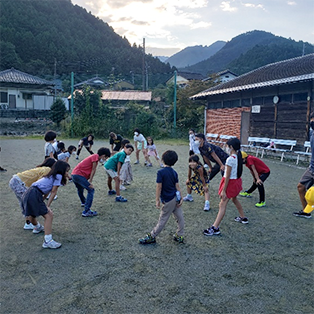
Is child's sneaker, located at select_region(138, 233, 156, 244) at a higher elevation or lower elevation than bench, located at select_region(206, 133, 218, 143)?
lower

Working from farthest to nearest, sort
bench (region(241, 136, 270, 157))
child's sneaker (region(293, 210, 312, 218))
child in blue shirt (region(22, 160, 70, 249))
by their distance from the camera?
bench (region(241, 136, 270, 157))
child's sneaker (region(293, 210, 312, 218))
child in blue shirt (region(22, 160, 70, 249))

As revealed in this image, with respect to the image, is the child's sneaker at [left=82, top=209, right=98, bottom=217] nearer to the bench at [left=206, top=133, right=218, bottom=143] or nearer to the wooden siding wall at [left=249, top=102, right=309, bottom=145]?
the wooden siding wall at [left=249, top=102, right=309, bottom=145]

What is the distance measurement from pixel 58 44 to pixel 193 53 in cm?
11304

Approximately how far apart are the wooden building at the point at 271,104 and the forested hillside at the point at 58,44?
152 ft

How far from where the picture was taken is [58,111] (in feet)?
87.7

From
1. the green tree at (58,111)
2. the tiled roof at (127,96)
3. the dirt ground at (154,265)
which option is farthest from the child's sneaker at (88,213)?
the tiled roof at (127,96)

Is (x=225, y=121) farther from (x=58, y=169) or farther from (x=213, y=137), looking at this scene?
(x=58, y=169)

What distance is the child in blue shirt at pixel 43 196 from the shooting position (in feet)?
13.4

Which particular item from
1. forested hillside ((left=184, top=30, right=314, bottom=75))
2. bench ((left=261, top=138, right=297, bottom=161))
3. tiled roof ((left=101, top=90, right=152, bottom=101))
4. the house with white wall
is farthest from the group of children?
forested hillside ((left=184, top=30, right=314, bottom=75))

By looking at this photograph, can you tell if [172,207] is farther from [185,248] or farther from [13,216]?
[13,216]

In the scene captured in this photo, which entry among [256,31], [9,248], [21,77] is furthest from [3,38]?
[256,31]

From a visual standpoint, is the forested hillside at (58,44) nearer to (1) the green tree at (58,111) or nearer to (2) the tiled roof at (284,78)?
(1) the green tree at (58,111)

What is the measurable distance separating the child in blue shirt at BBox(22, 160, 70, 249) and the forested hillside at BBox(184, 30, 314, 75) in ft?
168

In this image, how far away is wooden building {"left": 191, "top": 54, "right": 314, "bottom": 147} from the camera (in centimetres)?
1341
